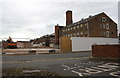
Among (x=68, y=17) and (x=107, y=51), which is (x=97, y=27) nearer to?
(x=68, y=17)

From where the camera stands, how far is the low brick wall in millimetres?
12133

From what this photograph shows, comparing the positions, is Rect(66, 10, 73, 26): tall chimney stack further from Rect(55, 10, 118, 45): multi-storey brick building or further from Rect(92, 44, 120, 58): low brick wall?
Rect(92, 44, 120, 58): low brick wall

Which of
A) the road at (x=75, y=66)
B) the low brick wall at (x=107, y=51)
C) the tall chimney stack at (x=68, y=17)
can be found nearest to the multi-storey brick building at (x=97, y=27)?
the tall chimney stack at (x=68, y=17)

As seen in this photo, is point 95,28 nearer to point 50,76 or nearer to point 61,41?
point 61,41

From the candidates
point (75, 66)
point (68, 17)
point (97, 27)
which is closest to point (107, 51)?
point (75, 66)

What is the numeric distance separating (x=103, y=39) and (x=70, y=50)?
9.95 metres

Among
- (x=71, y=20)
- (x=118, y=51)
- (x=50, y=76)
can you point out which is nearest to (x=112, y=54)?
(x=118, y=51)

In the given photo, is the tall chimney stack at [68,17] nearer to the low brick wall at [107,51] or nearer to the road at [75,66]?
the low brick wall at [107,51]

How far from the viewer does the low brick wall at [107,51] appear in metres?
12.1

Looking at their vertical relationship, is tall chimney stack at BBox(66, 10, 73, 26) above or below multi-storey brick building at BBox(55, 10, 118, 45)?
above

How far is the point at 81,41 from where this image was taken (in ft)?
101

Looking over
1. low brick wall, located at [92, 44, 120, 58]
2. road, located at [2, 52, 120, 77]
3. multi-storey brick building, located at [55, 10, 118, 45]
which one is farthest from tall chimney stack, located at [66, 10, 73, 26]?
road, located at [2, 52, 120, 77]

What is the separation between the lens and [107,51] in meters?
12.9

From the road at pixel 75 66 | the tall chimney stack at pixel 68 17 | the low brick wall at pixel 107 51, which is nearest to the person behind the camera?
the road at pixel 75 66
